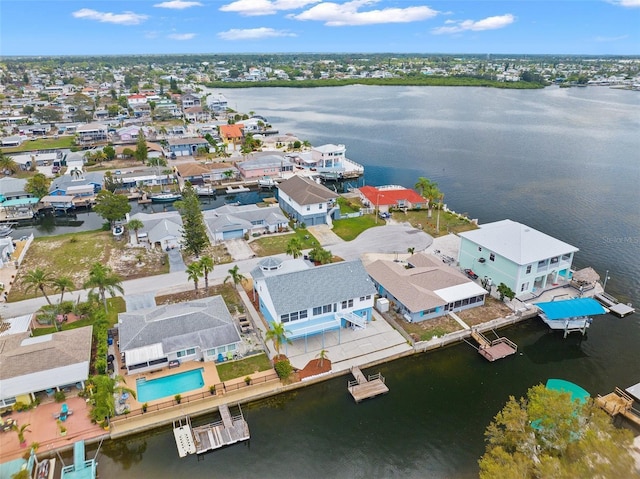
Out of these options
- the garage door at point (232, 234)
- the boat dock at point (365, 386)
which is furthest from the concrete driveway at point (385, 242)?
the boat dock at point (365, 386)

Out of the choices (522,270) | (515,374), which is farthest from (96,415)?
(522,270)

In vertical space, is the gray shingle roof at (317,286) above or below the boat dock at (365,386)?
above

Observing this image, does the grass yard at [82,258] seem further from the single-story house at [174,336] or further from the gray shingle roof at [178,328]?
the single-story house at [174,336]

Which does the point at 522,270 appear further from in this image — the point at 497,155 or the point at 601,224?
the point at 497,155

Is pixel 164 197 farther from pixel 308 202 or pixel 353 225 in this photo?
pixel 353 225

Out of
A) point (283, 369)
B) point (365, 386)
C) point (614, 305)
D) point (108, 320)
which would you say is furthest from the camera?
point (614, 305)

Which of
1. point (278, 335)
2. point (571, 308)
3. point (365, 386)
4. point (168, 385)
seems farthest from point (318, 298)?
point (571, 308)
